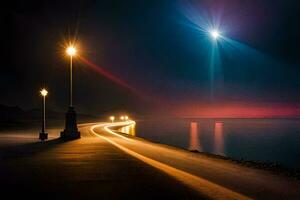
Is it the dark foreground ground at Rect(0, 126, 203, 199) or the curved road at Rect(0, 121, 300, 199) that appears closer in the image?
the dark foreground ground at Rect(0, 126, 203, 199)

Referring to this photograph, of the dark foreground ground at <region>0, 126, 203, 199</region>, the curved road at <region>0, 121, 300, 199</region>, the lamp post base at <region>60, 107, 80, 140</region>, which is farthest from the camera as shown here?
the lamp post base at <region>60, 107, 80, 140</region>

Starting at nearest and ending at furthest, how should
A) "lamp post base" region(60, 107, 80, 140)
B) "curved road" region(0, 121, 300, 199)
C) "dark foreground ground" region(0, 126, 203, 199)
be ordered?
"dark foreground ground" region(0, 126, 203, 199) < "curved road" region(0, 121, 300, 199) < "lamp post base" region(60, 107, 80, 140)

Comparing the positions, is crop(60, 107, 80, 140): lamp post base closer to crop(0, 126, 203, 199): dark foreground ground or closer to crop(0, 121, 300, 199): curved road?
crop(0, 126, 203, 199): dark foreground ground

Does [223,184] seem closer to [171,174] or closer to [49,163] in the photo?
[171,174]

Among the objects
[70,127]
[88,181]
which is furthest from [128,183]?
[70,127]

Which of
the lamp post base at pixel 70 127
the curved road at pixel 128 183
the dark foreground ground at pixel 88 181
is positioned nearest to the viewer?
the dark foreground ground at pixel 88 181

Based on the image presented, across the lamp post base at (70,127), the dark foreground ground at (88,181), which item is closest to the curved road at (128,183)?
the dark foreground ground at (88,181)

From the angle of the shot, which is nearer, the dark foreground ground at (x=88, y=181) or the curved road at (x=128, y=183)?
the dark foreground ground at (x=88, y=181)

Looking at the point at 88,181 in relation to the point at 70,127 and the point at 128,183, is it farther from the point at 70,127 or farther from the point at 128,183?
the point at 70,127

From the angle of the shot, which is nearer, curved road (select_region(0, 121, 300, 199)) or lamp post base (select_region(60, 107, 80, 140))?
curved road (select_region(0, 121, 300, 199))

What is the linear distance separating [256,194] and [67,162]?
8.18 meters

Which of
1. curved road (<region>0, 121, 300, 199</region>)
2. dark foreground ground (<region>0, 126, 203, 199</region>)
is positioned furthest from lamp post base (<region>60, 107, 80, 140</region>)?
curved road (<region>0, 121, 300, 199</region>)

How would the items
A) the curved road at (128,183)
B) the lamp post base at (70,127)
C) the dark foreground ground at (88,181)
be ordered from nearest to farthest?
the dark foreground ground at (88,181), the curved road at (128,183), the lamp post base at (70,127)

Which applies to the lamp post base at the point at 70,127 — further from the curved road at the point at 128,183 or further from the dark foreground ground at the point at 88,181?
the curved road at the point at 128,183
